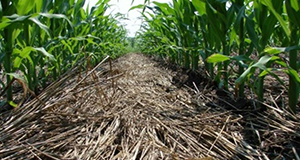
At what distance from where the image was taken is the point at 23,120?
1.07 m

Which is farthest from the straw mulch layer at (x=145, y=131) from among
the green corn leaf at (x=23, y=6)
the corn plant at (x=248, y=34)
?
the green corn leaf at (x=23, y=6)

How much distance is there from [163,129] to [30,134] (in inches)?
20.9

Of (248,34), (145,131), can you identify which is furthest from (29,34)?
(248,34)

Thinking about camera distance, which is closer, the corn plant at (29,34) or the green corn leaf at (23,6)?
the corn plant at (29,34)

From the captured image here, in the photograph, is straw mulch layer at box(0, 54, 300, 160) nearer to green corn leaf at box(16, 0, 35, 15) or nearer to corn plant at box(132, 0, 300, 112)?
corn plant at box(132, 0, 300, 112)

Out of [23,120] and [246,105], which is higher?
[246,105]

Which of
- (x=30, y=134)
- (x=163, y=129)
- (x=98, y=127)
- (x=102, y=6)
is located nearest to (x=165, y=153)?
(x=163, y=129)

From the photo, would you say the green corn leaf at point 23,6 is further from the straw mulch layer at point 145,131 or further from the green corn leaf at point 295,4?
the green corn leaf at point 295,4

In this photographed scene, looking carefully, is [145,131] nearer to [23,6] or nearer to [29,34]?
[23,6]

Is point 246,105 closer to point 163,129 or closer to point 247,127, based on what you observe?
point 247,127

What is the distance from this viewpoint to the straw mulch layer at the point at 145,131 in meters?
0.90

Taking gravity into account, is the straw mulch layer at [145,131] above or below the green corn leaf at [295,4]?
below

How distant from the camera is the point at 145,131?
1087mm

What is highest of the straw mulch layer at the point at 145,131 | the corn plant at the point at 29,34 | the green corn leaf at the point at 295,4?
the green corn leaf at the point at 295,4
